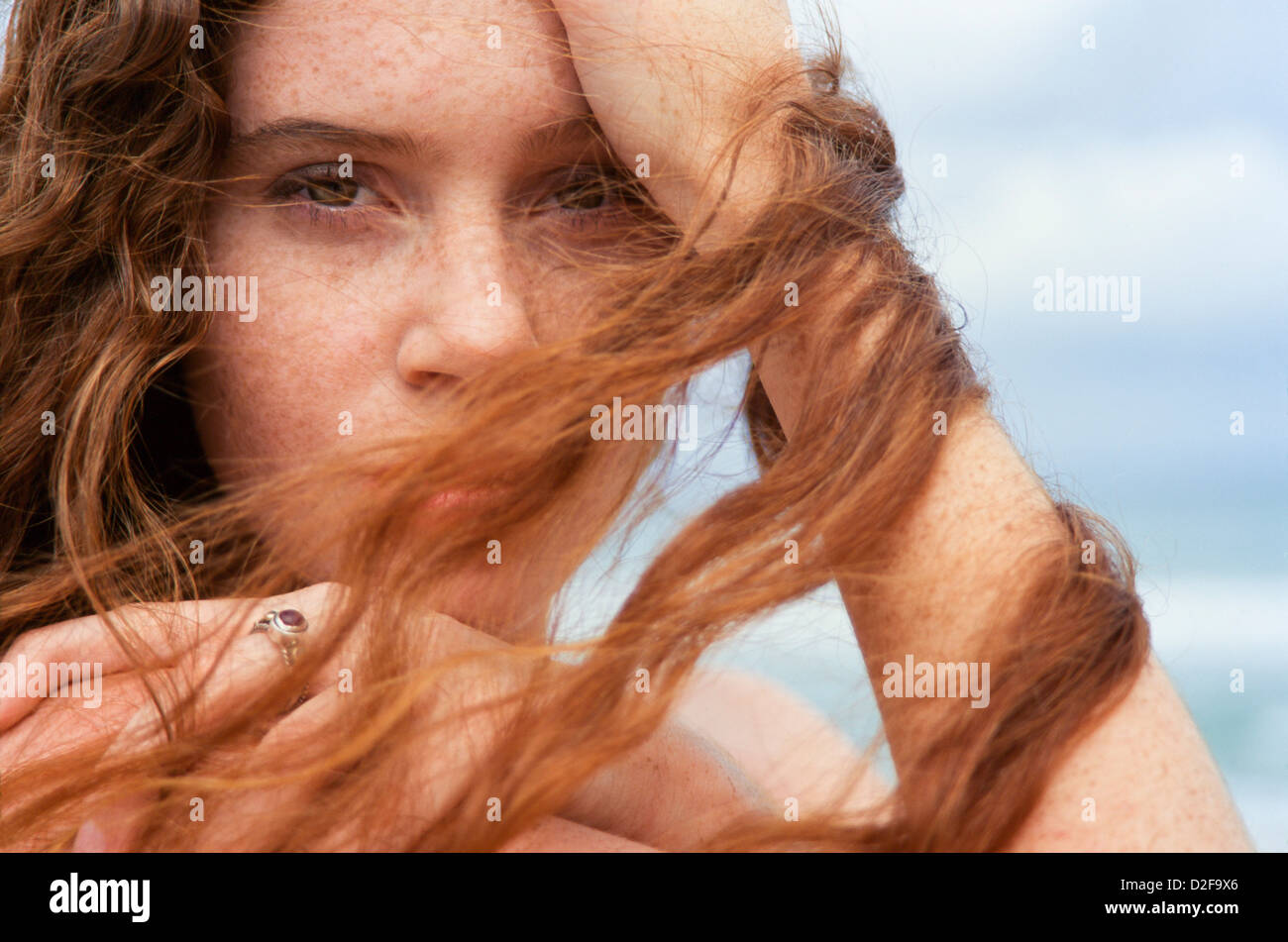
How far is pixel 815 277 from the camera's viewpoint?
1191 mm

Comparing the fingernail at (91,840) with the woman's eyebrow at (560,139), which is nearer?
the fingernail at (91,840)

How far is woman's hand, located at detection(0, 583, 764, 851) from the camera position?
974mm

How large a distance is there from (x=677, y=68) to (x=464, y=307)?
0.39 metres

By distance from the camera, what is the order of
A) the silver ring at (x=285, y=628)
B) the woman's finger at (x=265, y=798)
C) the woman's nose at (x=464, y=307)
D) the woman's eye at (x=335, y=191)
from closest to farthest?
the woman's finger at (x=265, y=798)
the silver ring at (x=285, y=628)
the woman's nose at (x=464, y=307)
the woman's eye at (x=335, y=191)

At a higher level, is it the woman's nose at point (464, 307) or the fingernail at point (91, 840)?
the woman's nose at point (464, 307)

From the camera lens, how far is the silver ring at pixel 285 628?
3.48 feet

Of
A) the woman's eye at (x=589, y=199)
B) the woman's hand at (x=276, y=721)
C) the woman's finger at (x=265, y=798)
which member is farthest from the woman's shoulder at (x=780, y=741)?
the woman's eye at (x=589, y=199)

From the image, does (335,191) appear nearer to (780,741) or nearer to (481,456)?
(481,456)

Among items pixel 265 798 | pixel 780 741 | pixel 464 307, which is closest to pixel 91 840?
pixel 265 798

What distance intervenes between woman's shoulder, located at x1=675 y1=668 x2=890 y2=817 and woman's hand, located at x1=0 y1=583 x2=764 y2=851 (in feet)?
0.46

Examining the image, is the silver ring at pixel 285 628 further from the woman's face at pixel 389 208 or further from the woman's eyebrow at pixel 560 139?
the woman's eyebrow at pixel 560 139
